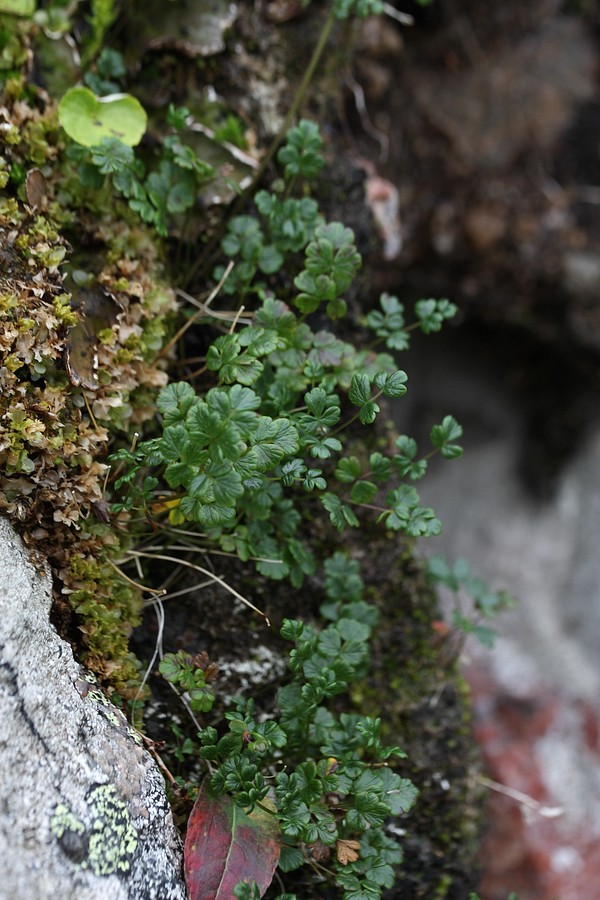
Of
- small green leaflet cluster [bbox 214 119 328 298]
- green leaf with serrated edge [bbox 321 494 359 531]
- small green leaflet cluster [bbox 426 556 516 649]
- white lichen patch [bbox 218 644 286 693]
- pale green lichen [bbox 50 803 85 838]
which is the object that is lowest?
small green leaflet cluster [bbox 426 556 516 649]

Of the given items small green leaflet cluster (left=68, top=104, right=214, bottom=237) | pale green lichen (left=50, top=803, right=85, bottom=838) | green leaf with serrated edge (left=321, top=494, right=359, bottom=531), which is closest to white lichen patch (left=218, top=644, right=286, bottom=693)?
green leaf with serrated edge (left=321, top=494, right=359, bottom=531)

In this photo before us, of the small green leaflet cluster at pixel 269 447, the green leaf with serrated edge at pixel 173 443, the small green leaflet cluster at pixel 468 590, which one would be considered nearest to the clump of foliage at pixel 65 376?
the small green leaflet cluster at pixel 269 447

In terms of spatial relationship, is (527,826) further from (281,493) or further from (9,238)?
(9,238)

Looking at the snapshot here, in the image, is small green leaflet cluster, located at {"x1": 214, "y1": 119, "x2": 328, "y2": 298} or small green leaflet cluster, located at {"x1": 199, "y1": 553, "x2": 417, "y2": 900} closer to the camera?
small green leaflet cluster, located at {"x1": 199, "y1": 553, "x2": 417, "y2": 900}

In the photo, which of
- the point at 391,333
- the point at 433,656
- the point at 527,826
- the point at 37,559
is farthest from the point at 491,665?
the point at 37,559

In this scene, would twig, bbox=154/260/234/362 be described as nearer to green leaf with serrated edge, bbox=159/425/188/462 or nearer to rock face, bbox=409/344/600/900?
green leaf with serrated edge, bbox=159/425/188/462

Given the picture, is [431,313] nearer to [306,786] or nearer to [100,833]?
[306,786]

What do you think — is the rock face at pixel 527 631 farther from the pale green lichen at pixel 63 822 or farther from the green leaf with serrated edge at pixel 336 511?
the pale green lichen at pixel 63 822
